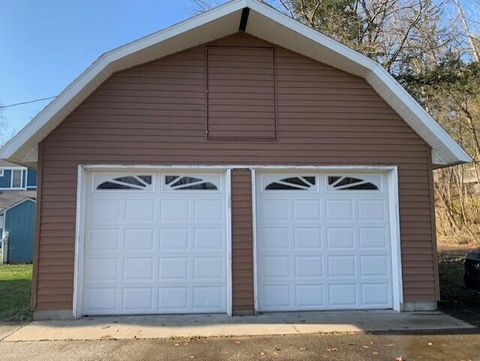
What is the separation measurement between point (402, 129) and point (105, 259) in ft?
18.3

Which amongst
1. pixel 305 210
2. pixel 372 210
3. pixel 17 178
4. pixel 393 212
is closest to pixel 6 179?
pixel 17 178

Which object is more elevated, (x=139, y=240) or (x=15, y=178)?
(x=15, y=178)

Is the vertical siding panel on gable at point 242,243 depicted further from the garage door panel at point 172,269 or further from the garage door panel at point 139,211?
the garage door panel at point 139,211

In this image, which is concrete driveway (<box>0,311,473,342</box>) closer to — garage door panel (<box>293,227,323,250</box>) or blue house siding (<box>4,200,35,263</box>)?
garage door panel (<box>293,227,323,250</box>)

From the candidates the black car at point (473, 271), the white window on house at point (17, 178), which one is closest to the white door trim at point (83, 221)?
the black car at point (473, 271)

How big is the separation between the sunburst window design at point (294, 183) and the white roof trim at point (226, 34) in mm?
1974

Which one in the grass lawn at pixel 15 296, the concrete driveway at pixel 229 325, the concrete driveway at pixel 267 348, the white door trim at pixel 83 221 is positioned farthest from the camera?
the grass lawn at pixel 15 296

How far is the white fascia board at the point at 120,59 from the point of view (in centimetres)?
678

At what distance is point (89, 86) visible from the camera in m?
7.16

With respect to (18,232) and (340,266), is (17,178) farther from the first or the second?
(340,266)

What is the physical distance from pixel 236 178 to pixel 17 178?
2293 centimetres

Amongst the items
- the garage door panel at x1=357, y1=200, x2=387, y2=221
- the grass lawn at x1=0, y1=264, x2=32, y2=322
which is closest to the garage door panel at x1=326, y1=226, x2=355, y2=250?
→ the garage door panel at x1=357, y1=200, x2=387, y2=221

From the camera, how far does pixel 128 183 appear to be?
24.9 ft

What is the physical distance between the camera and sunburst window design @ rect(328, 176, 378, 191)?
7930 millimetres
